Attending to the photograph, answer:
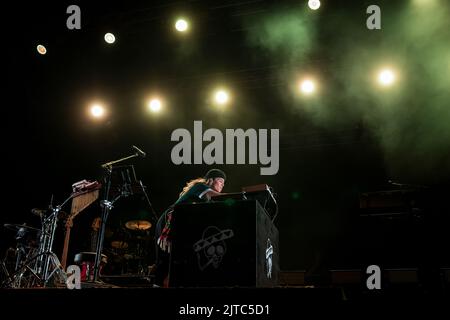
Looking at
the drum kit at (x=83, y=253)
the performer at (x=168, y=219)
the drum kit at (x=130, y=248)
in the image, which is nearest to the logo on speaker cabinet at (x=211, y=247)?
the performer at (x=168, y=219)

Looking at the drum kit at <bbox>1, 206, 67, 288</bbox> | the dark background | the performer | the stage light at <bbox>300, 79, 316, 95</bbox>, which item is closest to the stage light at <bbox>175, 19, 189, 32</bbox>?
the dark background

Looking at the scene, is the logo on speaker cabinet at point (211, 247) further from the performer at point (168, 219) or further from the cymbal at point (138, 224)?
the cymbal at point (138, 224)

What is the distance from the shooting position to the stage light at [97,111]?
6.41 meters

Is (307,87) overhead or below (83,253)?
overhead

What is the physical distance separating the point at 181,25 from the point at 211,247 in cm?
404

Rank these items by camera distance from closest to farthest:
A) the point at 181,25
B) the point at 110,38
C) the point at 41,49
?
the point at 181,25, the point at 110,38, the point at 41,49

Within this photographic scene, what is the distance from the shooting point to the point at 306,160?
7227 mm

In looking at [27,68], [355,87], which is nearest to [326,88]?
[355,87]

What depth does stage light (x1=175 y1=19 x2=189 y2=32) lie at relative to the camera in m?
5.01

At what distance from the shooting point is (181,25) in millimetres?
5062

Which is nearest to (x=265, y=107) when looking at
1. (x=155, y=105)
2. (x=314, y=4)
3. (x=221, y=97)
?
(x=221, y=97)

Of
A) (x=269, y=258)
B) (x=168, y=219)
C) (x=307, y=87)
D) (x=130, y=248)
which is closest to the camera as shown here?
(x=269, y=258)

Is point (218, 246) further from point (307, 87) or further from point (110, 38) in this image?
point (307, 87)

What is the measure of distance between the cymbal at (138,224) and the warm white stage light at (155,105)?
2.41m
